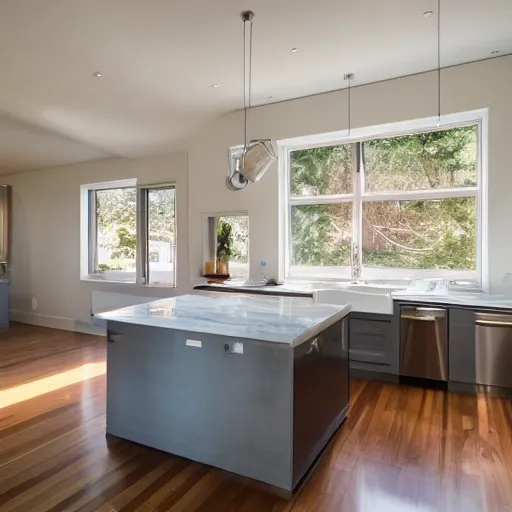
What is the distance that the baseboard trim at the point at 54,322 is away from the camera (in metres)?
5.89

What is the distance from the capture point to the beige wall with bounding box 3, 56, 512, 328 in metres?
3.42

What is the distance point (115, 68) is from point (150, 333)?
8.21ft

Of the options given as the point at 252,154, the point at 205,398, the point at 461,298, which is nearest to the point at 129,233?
the point at 252,154

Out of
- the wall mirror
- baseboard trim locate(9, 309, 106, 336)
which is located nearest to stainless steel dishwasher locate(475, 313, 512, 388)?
the wall mirror

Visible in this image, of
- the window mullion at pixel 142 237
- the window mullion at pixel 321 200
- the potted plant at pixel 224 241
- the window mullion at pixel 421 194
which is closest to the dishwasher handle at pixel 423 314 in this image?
the window mullion at pixel 421 194

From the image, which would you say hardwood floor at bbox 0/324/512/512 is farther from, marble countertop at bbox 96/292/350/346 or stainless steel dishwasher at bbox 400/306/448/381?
marble countertop at bbox 96/292/350/346

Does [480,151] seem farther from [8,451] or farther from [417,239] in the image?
[8,451]

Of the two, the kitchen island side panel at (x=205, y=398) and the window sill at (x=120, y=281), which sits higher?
the window sill at (x=120, y=281)

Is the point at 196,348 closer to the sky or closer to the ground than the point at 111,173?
closer to the ground

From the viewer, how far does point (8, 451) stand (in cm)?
236

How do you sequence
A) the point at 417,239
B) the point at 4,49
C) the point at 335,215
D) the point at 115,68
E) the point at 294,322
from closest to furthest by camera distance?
the point at 294,322 < the point at 4,49 < the point at 115,68 < the point at 417,239 < the point at 335,215

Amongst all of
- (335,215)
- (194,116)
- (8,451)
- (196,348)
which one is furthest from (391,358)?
(194,116)

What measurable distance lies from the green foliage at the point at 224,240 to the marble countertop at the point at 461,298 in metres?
2.11

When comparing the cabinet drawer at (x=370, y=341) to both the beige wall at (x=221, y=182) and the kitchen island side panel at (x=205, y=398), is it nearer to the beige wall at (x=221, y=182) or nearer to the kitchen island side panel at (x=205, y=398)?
the beige wall at (x=221, y=182)
